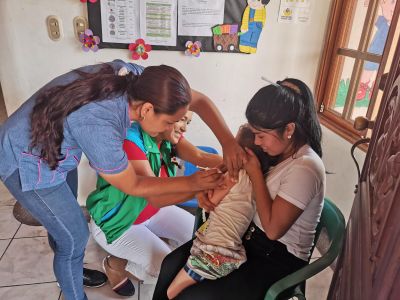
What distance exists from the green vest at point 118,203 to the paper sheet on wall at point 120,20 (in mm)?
841

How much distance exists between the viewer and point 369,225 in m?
0.62

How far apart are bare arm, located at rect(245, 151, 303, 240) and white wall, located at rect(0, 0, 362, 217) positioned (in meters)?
0.97

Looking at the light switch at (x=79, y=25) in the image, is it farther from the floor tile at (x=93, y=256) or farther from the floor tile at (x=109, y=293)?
the floor tile at (x=109, y=293)

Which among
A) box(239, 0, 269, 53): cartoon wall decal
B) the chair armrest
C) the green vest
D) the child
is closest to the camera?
the chair armrest

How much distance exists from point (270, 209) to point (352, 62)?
1394 millimetres

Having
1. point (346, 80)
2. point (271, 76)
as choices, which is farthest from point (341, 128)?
point (271, 76)

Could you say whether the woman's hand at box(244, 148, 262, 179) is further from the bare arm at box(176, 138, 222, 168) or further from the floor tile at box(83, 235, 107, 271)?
the floor tile at box(83, 235, 107, 271)

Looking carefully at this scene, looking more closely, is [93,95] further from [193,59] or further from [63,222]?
[193,59]

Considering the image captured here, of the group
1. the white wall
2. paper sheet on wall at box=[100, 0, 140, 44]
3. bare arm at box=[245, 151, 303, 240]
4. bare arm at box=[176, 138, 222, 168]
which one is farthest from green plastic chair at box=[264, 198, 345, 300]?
paper sheet on wall at box=[100, 0, 140, 44]

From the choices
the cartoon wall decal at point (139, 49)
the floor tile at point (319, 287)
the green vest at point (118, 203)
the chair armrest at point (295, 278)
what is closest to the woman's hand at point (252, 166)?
the chair armrest at point (295, 278)

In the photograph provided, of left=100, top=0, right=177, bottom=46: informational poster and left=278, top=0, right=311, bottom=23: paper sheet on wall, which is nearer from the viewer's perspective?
left=100, top=0, right=177, bottom=46: informational poster

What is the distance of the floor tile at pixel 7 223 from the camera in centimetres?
209

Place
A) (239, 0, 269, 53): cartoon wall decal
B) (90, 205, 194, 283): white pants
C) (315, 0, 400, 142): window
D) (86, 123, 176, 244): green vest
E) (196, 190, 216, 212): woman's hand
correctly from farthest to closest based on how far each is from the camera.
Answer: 1. (239, 0, 269, 53): cartoon wall decal
2. (315, 0, 400, 142): window
3. (90, 205, 194, 283): white pants
4. (86, 123, 176, 244): green vest
5. (196, 190, 216, 212): woman's hand

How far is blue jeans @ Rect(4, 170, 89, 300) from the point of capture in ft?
3.98
